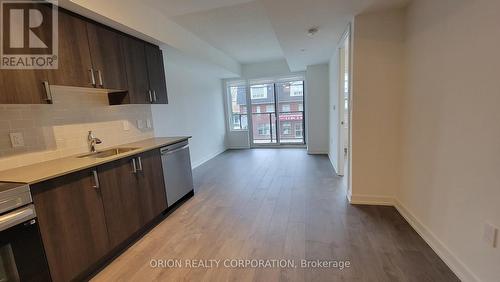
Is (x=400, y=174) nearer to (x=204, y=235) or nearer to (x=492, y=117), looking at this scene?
(x=492, y=117)

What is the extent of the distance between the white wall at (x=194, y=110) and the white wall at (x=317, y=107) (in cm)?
255

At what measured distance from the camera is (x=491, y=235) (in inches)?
52.9

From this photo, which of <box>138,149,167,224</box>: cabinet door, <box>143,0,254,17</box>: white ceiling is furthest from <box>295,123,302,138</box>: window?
<box>138,149,167,224</box>: cabinet door

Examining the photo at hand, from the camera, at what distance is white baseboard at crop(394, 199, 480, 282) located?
1548mm

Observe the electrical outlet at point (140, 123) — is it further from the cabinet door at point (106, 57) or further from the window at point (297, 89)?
the window at point (297, 89)

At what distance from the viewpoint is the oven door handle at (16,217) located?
4.15ft

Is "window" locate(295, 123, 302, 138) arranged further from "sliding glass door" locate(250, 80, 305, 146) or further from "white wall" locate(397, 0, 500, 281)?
"white wall" locate(397, 0, 500, 281)

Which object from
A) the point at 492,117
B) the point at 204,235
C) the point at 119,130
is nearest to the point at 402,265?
the point at 492,117

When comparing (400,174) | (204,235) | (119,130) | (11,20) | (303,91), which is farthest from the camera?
(303,91)

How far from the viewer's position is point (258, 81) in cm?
673

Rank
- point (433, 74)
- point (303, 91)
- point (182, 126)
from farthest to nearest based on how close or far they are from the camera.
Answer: point (303, 91), point (182, 126), point (433, 74)

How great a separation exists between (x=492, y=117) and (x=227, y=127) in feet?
20.3

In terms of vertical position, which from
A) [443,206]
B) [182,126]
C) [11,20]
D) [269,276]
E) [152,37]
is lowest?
[269,276]

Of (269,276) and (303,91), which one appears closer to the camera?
(269,276)
